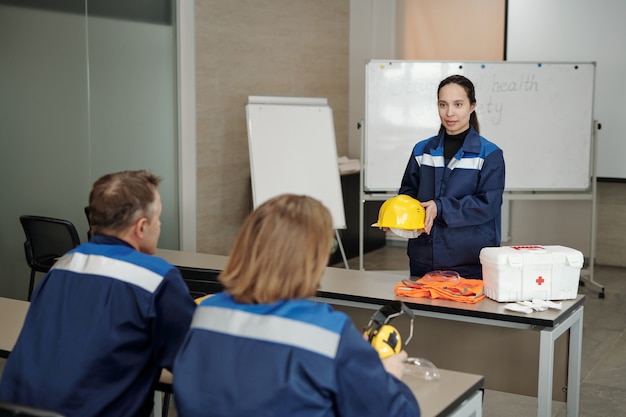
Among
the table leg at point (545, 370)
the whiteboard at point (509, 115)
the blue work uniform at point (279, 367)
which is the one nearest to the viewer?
the blue work uniform at point (279, 367)

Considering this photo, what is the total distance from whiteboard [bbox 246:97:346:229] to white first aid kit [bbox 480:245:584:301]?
304cm

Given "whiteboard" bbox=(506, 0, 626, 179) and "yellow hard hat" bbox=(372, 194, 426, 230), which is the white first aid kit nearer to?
"yellow hard hat" bbox=(372, 194, 426, 230)

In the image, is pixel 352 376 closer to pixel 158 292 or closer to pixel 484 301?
pixel 158 292

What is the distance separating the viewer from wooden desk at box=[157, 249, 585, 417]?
2883mm

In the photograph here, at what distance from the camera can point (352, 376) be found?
1.61 metres

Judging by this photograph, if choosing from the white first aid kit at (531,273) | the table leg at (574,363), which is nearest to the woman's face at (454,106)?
the white first aid kit at (531,273)

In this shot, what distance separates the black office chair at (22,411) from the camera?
63.0 inches

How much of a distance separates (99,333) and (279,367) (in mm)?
573

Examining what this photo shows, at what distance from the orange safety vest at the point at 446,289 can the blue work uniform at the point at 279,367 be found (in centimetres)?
142

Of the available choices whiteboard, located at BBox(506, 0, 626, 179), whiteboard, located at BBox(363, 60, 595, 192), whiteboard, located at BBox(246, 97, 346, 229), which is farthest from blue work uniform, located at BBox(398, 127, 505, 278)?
whiteboard, located at BBox(506, 0, 626, 179)

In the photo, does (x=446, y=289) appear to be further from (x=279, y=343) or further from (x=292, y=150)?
(x=292, y=150)

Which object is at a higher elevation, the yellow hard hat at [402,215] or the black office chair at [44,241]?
the yellow hard hat at [402,215]

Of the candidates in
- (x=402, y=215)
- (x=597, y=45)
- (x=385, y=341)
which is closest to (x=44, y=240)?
(x=402, y=215)

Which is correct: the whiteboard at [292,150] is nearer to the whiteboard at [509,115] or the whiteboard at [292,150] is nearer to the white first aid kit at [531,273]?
the whiteboard at [509,115]
